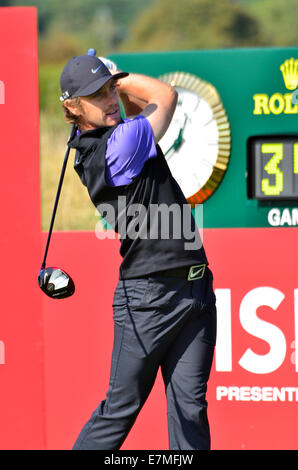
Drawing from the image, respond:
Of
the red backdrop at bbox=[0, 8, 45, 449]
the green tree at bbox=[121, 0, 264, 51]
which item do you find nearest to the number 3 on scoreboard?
the red backdrop at bbox=[0, 8, 45, 449]

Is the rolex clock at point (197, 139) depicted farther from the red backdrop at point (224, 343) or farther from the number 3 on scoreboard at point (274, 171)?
the red backdrop at point (224, 343)

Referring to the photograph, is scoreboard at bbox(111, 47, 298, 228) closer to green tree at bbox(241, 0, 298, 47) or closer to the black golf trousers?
the black golf trousers

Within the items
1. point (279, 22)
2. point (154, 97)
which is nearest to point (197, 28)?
point (279, 22)

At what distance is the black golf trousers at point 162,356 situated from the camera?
3.21 m

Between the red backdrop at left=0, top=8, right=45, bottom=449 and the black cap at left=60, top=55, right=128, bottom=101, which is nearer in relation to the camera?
the black cap at left=60, top=55, right=128, bottom=101

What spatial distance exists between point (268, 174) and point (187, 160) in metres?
0.50

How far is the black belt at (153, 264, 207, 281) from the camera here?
3211 millimetres

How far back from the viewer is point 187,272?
3236 mm

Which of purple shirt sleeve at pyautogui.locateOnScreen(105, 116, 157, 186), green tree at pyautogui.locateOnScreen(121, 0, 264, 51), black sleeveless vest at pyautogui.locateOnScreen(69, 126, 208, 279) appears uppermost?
green tree at pyautogui.locateOnScreen(121, 0, 264, 51)

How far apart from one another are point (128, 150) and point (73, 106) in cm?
31

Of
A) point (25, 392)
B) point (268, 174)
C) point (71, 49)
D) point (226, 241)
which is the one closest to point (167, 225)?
point (226, 241)

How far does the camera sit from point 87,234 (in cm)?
403

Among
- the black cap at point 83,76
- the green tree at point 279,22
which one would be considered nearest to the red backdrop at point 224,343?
the black cap at point 83,76
